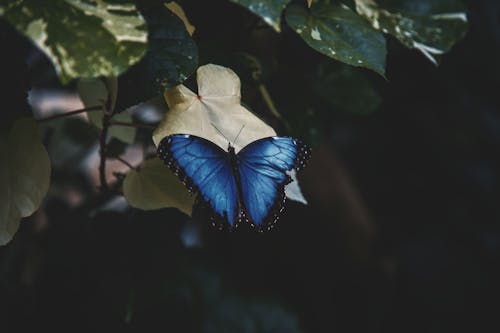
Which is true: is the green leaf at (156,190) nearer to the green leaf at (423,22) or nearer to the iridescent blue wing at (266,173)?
the iridescent blue wing at (266,173)

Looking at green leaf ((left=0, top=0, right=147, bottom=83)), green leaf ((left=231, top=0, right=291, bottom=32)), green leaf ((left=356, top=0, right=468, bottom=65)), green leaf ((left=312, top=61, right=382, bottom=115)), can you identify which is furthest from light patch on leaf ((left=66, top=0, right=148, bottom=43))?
green leaf ((left=312, top=61, right=382, bottom=115))

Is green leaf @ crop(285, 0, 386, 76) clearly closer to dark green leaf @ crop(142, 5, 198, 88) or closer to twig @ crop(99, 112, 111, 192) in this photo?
dark green leaf @ crop(142, 5, 198, 88)

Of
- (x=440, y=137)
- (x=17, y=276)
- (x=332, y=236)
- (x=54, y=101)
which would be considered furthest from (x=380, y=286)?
(x=54, y=101)

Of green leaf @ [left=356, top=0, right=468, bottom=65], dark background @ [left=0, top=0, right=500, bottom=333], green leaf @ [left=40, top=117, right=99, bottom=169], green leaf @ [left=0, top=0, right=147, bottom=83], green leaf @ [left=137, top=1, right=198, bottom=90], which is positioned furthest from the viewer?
green leaf @ [left=40, top=117, right=99, bottom=169]

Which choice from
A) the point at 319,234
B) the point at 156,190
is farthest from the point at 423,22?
the point at 319,234

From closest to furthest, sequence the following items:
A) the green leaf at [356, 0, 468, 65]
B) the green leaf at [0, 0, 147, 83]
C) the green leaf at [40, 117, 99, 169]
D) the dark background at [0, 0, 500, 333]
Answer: the green leaf at [0, 0, 147, 83] → the green leaf at [356, 0, 468, 65] → the dark background at [0, 0, 500, 333] → the green leaf at [40, 117, 99, 169]
